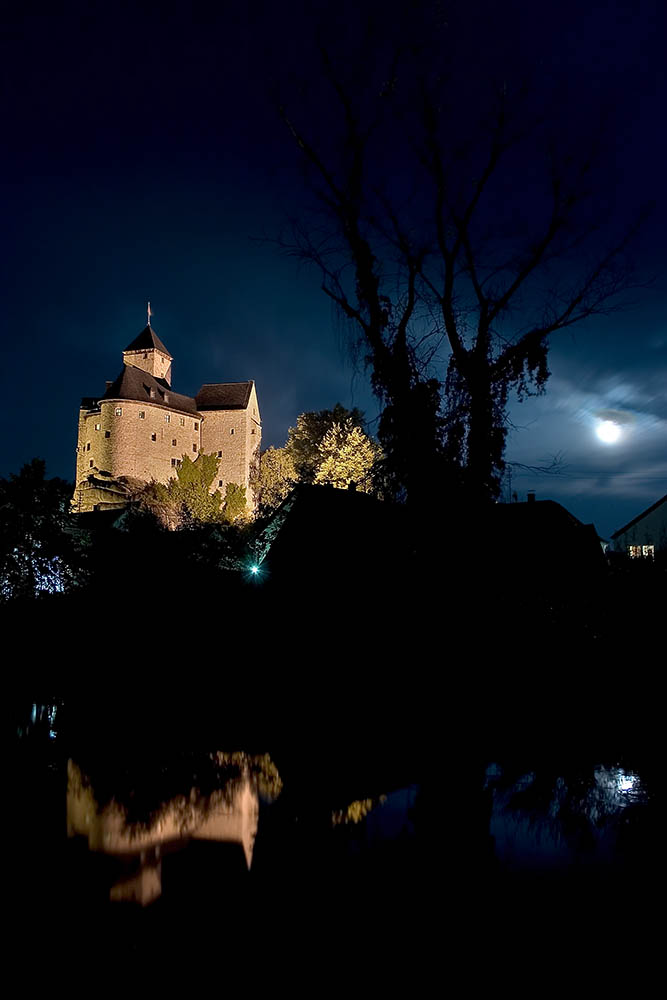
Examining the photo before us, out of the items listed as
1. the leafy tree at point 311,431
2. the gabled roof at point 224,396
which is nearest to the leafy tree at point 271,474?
the leafy tree at point 311,431

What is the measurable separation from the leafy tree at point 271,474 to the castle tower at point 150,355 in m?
21.4

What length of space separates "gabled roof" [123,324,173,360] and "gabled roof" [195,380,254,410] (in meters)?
10.8

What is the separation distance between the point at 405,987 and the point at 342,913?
0.82m

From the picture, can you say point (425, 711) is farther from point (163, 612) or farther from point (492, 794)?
point (163, 612)

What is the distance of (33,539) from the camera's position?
18.0m

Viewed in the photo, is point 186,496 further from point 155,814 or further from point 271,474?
point 155,814

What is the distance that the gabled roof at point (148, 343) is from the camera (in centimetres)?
8212

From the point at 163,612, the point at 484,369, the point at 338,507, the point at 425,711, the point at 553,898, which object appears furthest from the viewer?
the point at 338,507

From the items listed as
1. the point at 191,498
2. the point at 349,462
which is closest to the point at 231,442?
the point at 191,498

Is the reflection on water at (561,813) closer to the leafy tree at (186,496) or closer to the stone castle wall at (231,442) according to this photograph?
the leafy tree at (186,496)

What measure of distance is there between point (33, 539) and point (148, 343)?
7016 cm

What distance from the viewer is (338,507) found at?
18203 mm

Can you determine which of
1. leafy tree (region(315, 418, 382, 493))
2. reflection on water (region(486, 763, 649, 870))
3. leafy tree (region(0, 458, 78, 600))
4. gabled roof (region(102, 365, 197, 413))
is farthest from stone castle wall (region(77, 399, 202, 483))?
reflection on water (region(486, 763, 649, 870))

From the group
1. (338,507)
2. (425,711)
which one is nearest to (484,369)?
(425,711)
